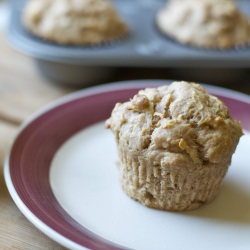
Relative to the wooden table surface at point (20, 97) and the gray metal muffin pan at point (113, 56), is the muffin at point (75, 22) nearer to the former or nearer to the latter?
the gray metal muffin pan at point (113, 56)

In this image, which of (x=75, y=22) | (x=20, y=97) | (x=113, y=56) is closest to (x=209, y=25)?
(x=113, y=56)

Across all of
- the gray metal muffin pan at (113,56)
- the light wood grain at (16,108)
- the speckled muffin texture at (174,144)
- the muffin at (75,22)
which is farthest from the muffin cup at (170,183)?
the muffin at (75,22)

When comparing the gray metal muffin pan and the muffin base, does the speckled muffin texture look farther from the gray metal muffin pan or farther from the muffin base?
the gray metal muffin pan

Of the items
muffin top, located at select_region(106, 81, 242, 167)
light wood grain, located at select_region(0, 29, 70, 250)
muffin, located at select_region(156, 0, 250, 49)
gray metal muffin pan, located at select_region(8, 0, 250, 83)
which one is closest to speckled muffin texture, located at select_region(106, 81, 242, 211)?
muffin top, located at select_region(106, 81, 242, 167)

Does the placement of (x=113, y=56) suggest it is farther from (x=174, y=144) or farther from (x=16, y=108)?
(x=174, y=144)

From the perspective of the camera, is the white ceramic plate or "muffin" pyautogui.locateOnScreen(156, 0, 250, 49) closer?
the white ceramic plate

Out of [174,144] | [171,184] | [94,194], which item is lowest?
[94,194]
